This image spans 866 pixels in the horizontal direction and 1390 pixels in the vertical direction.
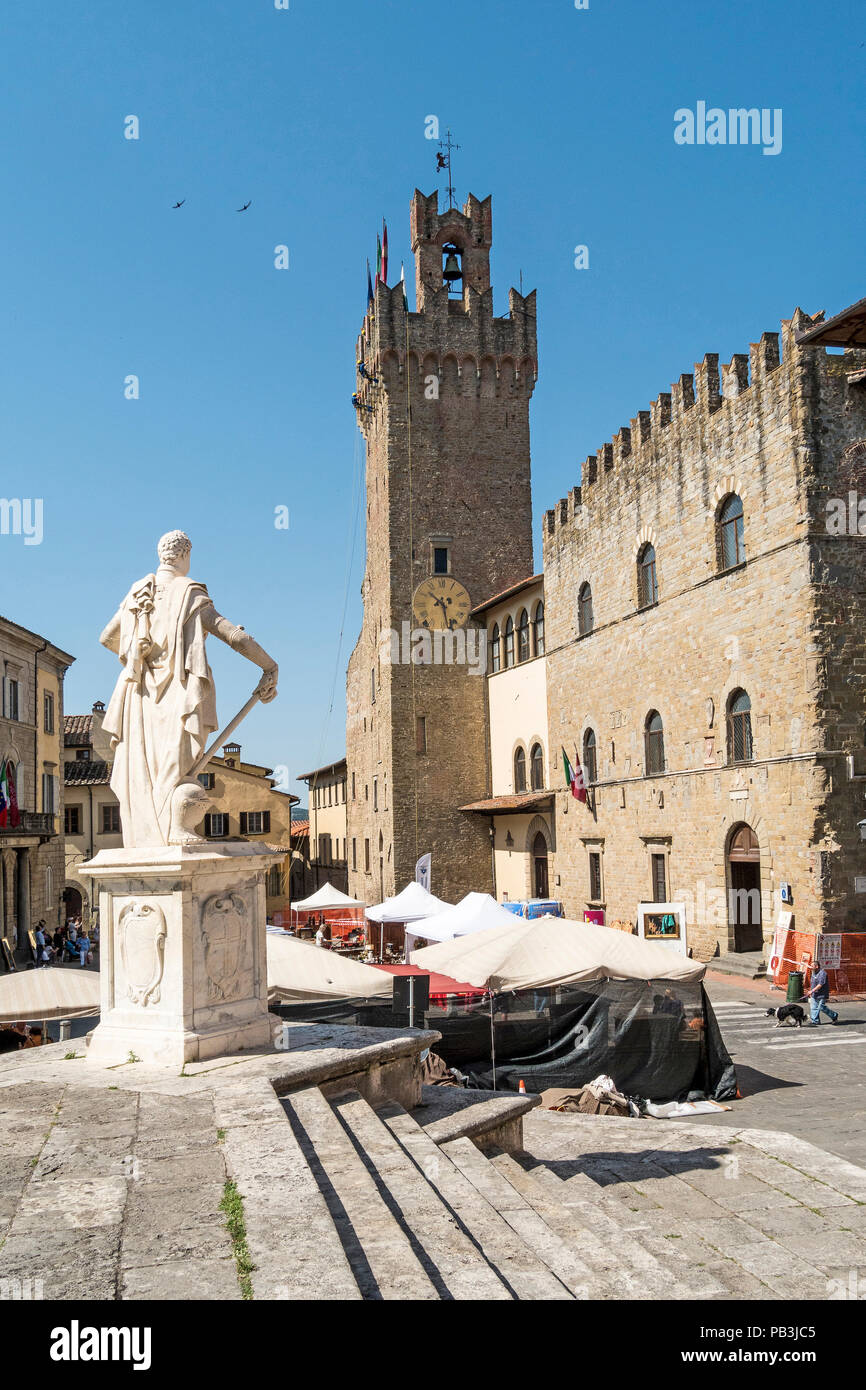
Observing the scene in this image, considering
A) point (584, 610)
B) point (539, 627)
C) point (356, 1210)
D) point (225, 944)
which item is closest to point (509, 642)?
point (539, 627)

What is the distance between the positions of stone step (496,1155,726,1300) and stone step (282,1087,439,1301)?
112 centimetres

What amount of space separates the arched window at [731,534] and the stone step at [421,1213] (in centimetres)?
1779

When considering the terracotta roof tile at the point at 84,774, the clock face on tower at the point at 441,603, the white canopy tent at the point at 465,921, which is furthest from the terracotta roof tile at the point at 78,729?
the white canopy tent at the point at 465,921

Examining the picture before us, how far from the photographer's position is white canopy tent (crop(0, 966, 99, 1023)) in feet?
37.7

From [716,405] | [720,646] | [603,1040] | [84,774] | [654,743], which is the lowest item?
[603,1040]

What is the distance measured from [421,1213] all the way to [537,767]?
97.2ft

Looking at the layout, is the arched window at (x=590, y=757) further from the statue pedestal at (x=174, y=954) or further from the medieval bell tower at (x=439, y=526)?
the statue pedestal at (x=174, y=954)

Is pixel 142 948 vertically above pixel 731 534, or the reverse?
pixel 731 534

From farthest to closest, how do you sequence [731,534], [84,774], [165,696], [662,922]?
[84,774] < [731,534] < [662,922] < [165,696]

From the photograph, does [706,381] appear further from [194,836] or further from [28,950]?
[28,950]

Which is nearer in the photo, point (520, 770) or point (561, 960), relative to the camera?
point (561, 960)

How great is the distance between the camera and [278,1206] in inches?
159

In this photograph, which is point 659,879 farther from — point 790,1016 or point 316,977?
point 316,977

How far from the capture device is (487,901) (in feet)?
64.6
